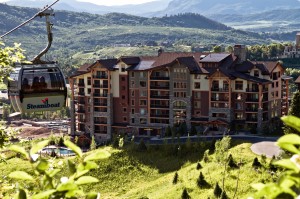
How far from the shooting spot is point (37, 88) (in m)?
19.8

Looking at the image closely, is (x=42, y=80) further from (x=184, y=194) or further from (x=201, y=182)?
(x=201, y=182)

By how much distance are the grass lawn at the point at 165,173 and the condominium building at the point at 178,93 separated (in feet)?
43.6

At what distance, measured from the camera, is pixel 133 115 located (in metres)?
79.2

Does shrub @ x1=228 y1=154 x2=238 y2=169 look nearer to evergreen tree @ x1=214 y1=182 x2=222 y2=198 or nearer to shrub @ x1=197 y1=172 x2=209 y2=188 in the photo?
shrub @ x1=197 y1=172 x2=209 y2=188

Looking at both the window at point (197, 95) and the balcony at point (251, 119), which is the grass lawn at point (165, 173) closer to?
the balcony at point (251, 119)

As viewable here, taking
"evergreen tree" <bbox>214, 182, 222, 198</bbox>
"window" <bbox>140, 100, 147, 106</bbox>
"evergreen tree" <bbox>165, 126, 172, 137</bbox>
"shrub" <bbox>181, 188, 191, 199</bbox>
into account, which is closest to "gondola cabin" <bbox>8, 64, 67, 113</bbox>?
"evergreen tree" <bbox>214, 182, 222, 198</bbox>

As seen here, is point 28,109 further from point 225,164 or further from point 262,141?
point 262,141

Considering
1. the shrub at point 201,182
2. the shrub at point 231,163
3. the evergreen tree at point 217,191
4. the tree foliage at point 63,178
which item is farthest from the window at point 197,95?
the tree foliage at point 63,178

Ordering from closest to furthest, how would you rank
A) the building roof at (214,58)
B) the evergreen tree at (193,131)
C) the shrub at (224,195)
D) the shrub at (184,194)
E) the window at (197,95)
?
1. the shrub at (224,195)
2. the shrub at (184,194)
3. the evergreen tree at (193,131)
4. the building roof at (214,58)
5. the window at (197,95)

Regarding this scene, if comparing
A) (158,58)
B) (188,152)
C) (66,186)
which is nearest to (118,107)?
(158,58)

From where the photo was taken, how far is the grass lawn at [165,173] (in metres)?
44.0

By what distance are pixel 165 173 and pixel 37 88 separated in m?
37.0

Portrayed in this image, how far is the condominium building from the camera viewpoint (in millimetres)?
72750

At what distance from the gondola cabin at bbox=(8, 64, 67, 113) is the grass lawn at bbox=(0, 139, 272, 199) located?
2287cm
